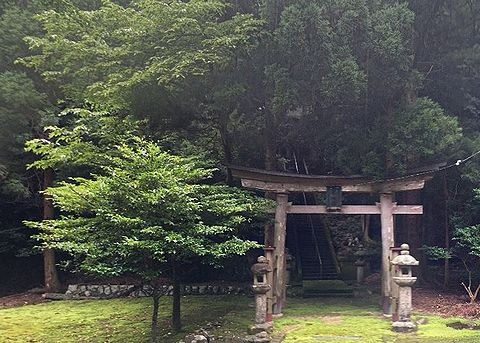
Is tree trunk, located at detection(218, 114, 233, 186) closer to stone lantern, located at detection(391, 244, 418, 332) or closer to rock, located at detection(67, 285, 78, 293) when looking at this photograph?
stone lantern, located at detection(391, 244, 418, 332)

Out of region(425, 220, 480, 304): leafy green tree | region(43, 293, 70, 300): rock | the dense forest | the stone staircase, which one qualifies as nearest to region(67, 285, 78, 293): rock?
region(43, 293, 70, 300): rock

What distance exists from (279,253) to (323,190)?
2038mm

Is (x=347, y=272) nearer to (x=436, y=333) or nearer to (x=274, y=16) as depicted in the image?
(x=436, y=333)

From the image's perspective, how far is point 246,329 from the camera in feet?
33.3

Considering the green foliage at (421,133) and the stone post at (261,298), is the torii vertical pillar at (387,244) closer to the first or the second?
the green foliage at (421,133)

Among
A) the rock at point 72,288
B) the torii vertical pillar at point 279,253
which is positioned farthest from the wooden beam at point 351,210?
the rock at point 72,288

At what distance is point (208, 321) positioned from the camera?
10.8 metres

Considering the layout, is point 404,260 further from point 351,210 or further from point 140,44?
point 140,44

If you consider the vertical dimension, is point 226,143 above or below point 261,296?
above

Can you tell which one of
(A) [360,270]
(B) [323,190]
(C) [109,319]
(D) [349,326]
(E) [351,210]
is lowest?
(C) [109,319]

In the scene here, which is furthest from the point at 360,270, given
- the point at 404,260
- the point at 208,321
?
the point at 208,321

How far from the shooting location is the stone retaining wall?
1440cm

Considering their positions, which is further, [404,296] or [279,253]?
[279,253]

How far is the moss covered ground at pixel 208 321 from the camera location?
9.41m
